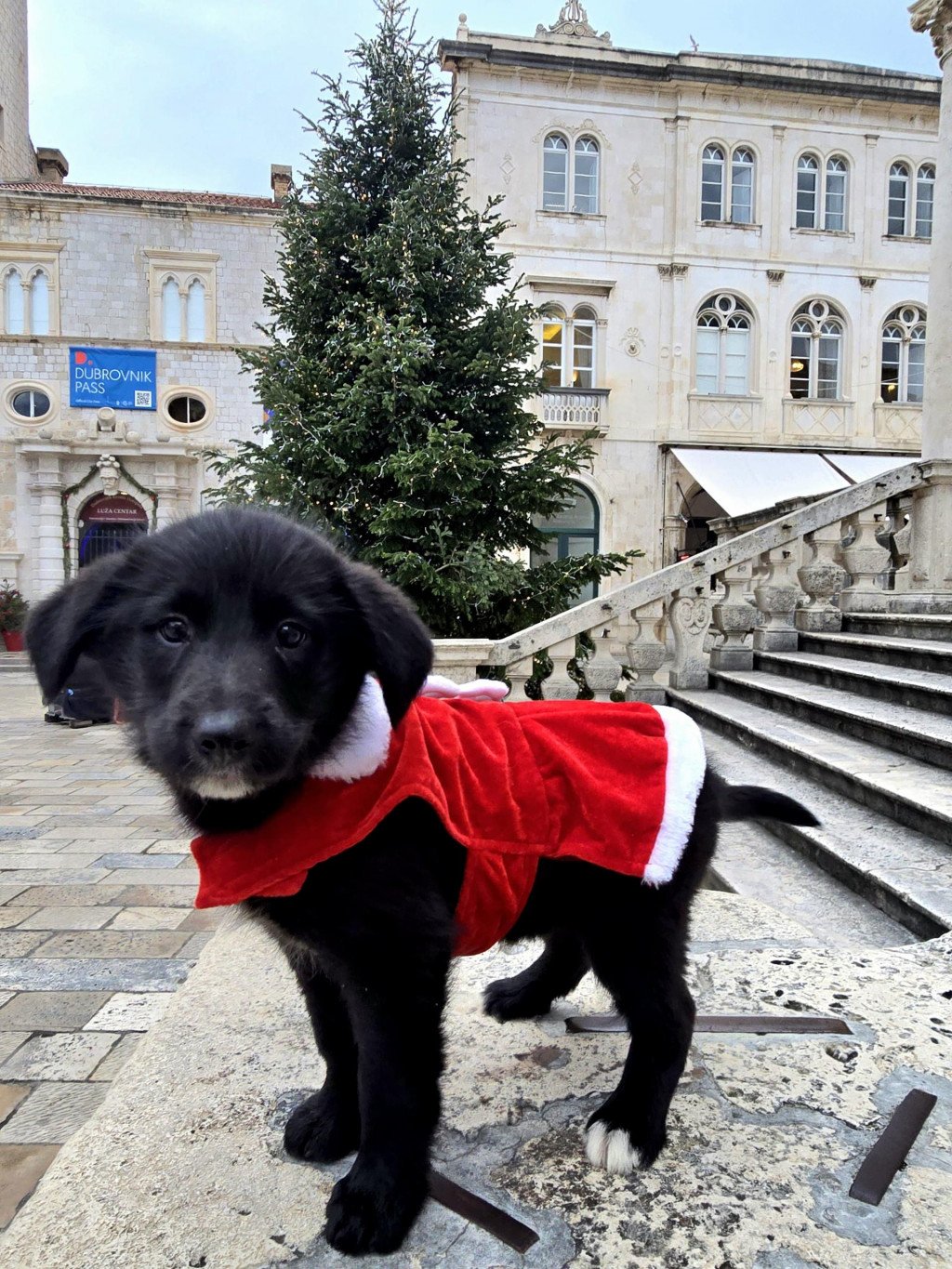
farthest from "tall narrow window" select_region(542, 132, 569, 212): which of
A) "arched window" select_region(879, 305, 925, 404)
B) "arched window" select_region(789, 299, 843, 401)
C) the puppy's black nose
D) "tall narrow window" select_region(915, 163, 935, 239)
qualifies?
the puppy's black nose

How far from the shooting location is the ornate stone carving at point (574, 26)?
63.0ft

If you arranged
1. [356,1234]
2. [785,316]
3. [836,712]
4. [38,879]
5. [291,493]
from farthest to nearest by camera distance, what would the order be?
[785,316], [291,493], [836,712], [38,879], [356,1234]

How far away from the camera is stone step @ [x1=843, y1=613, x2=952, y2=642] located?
5957 mm

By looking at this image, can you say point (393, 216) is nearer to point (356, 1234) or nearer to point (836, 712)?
point (836, 712)

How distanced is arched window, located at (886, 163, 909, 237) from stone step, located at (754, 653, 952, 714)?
18.5 metres

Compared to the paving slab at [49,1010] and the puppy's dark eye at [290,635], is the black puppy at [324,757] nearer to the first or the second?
the puppy's dark eye at [290,635]

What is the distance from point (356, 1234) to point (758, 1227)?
0.71 metres

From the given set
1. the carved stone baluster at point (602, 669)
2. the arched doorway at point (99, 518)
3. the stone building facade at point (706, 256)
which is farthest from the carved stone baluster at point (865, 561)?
the arched doorway at point (99, 518)

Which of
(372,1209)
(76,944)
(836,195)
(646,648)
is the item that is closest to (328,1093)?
(372,1209)

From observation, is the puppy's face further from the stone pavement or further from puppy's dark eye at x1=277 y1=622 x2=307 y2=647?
the stone pavement

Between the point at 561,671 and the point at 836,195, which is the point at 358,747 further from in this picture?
the point at 836,195

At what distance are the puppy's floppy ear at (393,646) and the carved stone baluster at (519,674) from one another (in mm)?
5252

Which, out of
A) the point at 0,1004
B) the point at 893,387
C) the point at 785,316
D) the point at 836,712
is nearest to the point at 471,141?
the point at 785,316

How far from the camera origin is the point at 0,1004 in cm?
284
